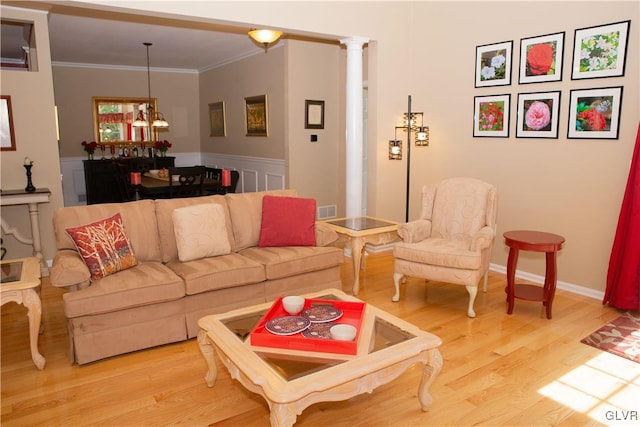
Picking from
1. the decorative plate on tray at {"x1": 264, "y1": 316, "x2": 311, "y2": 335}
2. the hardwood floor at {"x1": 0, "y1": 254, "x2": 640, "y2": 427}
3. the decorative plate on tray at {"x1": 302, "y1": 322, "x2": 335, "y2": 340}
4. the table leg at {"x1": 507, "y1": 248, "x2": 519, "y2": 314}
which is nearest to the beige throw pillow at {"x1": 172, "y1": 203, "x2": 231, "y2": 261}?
the hardwood floor at {"x1": 0, "y1": 254, "x2": 640, "y2": 427}

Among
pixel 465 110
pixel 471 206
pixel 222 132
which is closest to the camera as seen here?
pixel 471 206

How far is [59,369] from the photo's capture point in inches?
115

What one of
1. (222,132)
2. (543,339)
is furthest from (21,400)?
(222,132)

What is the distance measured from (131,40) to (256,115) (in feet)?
6.63

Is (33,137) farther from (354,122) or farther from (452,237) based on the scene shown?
→ (452,237)

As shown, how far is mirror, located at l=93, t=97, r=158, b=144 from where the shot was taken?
8641 millimetres

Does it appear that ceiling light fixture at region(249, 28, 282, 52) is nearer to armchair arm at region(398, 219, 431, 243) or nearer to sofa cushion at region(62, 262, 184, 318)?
armchair arm at region(398, 219, 431, 243)

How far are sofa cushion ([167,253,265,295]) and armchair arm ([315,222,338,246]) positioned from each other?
69cm

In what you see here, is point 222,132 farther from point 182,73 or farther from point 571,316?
point 571,316

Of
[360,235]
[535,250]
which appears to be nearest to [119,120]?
[360,235]

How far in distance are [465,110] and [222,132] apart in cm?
495

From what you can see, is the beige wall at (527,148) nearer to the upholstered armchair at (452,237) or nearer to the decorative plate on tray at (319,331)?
the upholstered armchair at (452,237)

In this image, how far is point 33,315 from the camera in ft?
9.35

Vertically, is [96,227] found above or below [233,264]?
above
